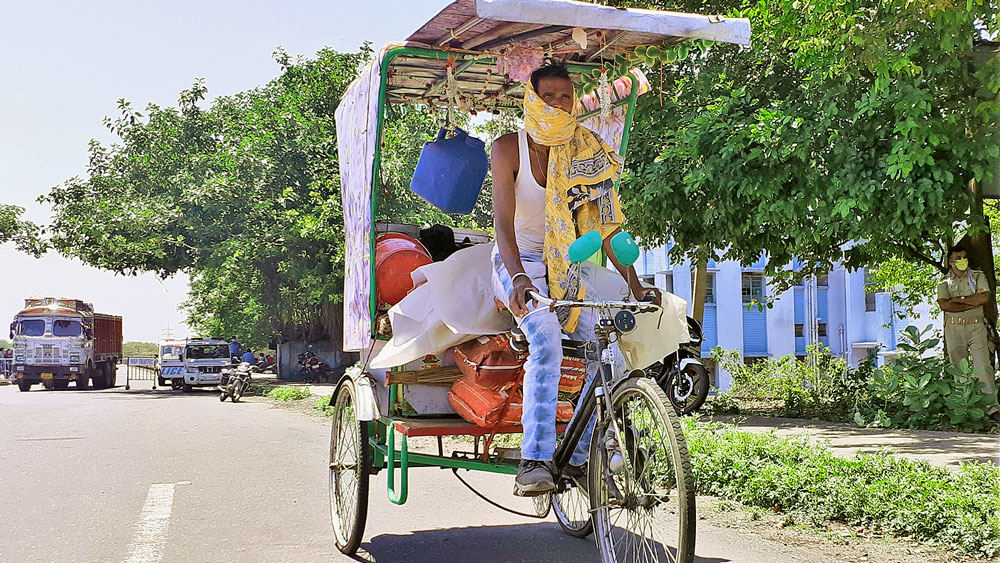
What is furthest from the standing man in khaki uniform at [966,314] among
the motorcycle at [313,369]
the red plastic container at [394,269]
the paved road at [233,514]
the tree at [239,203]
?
the motorcycle at [313,369]

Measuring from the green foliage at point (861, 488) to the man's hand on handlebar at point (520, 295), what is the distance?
276 cm

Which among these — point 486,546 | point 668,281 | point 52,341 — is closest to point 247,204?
point 52,341

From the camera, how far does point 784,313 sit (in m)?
38.0

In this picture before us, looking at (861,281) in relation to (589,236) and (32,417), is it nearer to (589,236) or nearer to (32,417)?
(32,417)

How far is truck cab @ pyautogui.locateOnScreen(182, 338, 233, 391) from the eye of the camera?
3531cm

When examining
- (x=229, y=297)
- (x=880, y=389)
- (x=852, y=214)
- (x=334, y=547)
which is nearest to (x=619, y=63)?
(x=334, y=547)

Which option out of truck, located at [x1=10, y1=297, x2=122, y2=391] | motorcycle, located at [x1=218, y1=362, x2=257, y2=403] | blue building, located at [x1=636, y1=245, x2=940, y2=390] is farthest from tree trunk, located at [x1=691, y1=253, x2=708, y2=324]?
truck, located at [x1=10, y1=297, x2=122, y2=391]

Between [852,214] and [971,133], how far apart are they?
150 centimetres

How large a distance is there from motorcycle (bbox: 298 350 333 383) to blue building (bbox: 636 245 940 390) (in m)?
12.6

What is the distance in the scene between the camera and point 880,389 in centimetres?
1182

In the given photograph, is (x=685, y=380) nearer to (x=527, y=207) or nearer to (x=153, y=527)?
(x=153, y=527)

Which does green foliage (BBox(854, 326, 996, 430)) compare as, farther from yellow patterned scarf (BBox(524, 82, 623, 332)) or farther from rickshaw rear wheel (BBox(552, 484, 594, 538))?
yellow patterned scarf (BBox(524, 82, 623, 332))

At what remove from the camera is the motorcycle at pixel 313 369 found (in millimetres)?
36281

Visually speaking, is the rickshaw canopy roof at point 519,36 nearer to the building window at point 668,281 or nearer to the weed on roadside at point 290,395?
the weed on roadside at point 290,395
